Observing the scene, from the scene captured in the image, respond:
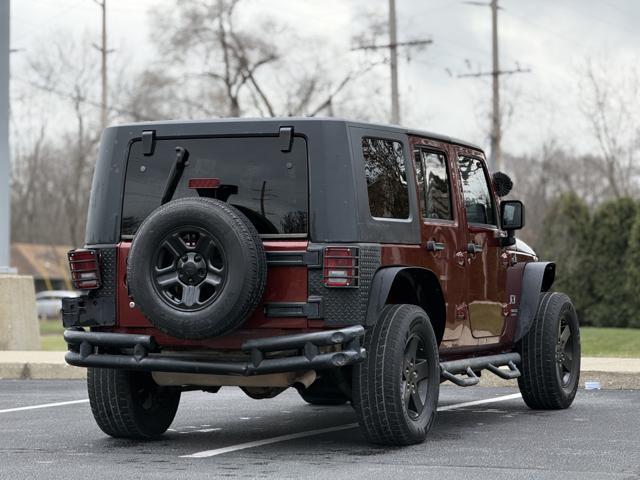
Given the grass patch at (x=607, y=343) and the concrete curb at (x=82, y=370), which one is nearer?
the concrete curb at (x=82, y=370)

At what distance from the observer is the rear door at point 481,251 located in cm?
992

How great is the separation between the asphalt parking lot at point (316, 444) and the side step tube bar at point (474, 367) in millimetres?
356

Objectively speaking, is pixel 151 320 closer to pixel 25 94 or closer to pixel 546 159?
pixel 25 94

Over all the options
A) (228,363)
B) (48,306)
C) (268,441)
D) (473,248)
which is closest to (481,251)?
(473,248)

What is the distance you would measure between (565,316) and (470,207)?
1.64 m

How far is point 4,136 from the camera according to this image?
64.4 feet

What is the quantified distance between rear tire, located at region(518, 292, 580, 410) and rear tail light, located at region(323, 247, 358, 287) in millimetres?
3234

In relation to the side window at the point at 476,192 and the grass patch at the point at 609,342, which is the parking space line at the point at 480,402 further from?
the grass patch at the point at 609,342

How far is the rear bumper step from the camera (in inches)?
311

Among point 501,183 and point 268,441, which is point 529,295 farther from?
point 268,441

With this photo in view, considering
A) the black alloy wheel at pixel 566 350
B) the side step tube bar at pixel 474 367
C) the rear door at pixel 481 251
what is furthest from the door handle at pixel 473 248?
the black alloy wheel at pixel 566 350

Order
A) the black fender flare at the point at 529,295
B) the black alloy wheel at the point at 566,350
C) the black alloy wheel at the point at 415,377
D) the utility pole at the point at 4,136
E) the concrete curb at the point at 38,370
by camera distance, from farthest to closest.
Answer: the utility pole at the point at 4,136 < the concrete curb at the point at 38,370 < the black alloy wheel at the point at 566,350 < the black fender flare at the point at 529,295 < the black alloy wheel at the point at 415,377

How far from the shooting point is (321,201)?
8.21 metres

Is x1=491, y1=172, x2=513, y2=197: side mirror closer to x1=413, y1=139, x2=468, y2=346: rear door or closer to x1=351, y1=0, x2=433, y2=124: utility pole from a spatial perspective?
x1=413, y1=139, x2=468, y2=346: rear door
